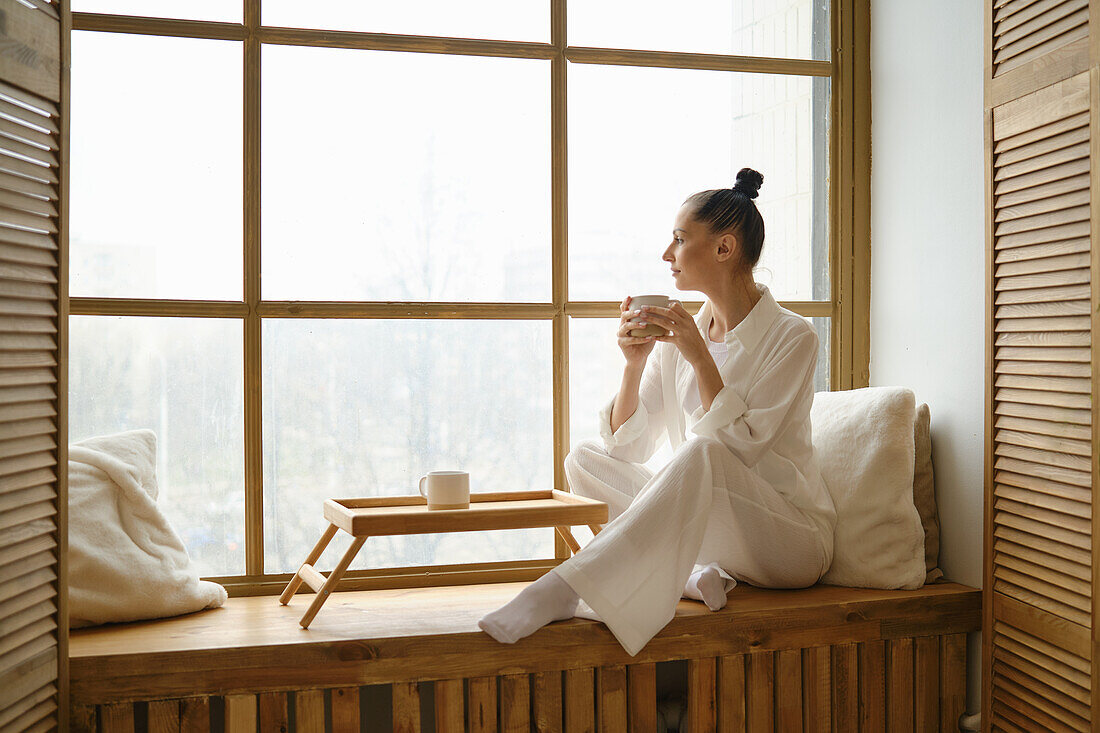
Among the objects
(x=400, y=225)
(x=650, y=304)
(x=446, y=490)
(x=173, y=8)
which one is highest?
(x=173, y=8)

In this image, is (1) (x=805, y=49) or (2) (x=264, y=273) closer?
(2) (x=264, y=273)

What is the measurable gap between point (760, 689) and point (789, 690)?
0.07m

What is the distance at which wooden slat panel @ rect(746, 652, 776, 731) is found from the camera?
2.06 meters

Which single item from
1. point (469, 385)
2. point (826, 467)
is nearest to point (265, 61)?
point (469, 385)

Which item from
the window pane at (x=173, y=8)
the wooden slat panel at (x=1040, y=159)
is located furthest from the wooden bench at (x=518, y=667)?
the window pane at (x=173, y=8)

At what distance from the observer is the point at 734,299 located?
2.30 meters

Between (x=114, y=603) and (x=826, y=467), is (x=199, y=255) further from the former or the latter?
(x=826, y=467)

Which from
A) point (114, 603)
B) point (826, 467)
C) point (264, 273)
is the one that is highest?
point (264, 273)

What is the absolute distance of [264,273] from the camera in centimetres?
236

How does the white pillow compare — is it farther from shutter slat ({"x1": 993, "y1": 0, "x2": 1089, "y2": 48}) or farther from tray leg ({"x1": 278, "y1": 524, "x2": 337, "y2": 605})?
tray leg ({"x1": 278, "y1": 524, "x2": 337, "y2": 605})

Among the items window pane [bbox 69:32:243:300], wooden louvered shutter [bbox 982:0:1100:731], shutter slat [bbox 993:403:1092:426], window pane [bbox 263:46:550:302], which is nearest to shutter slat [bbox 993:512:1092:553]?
wooden louvered shutter [bbox 982:0:1100:731]

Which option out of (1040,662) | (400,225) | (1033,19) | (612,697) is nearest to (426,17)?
(400,225)

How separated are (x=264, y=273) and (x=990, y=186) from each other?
5.65 feet

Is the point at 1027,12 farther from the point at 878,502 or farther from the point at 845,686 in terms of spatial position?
the point at 845,686
